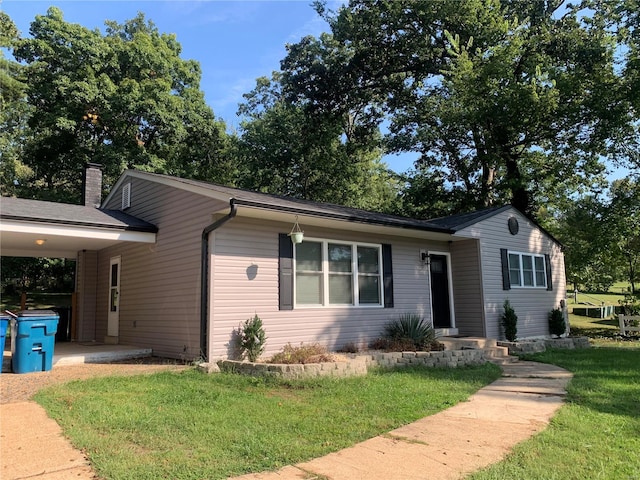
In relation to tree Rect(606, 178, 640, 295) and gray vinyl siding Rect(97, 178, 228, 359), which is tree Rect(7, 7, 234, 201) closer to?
gray vinyl siding Rect(97, 178, 228, 359)

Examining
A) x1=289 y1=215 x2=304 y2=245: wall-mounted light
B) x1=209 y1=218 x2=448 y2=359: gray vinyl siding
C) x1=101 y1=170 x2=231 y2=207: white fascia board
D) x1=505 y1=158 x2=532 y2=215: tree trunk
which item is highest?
x1=505 y1=158 x2=532 y2=215: tree trunk

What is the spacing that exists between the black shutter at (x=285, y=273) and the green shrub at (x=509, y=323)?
646 centimetres

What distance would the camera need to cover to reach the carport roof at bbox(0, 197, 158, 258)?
765cm

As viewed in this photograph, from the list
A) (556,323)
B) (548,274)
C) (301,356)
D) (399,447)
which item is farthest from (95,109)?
(399,447)

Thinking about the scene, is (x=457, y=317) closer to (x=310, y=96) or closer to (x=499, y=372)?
(x=499, y=372)

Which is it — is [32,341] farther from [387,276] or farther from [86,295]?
[387,276]

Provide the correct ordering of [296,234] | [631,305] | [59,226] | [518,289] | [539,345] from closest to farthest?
[59,226], [296,234], [539,345], [518,289], [631,305]

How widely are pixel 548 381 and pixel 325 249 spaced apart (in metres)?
4.57

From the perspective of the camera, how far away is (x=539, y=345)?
36.0 feet

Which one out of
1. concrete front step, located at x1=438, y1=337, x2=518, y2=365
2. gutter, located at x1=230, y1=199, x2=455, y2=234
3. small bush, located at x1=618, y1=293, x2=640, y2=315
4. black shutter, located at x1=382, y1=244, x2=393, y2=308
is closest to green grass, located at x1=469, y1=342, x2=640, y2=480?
concrete front step, located at x1=438, y1=337, x2=518, y2=365

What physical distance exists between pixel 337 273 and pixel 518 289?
632cm

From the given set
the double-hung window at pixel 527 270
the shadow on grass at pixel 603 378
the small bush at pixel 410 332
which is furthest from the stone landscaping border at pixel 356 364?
the double-hung window at pixel 527 270

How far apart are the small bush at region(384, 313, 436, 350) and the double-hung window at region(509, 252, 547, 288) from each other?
4.18m

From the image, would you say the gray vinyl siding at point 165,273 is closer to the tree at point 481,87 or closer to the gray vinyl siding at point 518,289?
the gray vinyl siding at point 518,289
